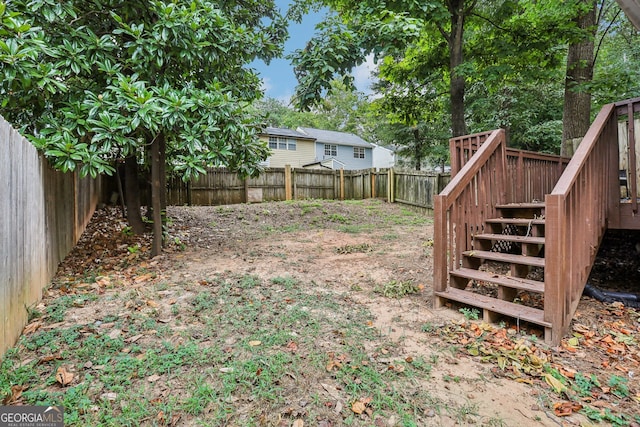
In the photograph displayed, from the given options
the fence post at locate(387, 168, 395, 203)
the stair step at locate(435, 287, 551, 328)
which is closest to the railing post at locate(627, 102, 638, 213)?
the stair step at locate(435, 287, 551, 328)

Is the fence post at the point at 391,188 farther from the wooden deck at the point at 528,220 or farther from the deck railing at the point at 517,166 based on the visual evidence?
the wooden deck at the point at 528,220

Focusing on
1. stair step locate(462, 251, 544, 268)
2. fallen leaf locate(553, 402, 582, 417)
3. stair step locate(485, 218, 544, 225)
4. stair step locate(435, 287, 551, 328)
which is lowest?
fallen leaf locate(553, 402, 582, 417)

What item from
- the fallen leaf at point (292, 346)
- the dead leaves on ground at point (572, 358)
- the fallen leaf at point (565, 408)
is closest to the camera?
the fallen leaf at point (565, 408)

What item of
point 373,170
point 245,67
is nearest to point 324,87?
point 245,67

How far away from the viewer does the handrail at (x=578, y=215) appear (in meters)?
2.51

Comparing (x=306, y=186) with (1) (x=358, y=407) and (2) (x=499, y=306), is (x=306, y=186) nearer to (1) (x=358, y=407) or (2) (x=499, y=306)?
(2) (x=499, y=306)

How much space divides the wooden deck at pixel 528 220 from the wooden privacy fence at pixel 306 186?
567 centimetres

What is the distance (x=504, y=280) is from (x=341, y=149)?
75.0 feet

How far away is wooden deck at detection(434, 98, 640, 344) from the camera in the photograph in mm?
2568

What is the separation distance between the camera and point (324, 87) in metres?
6.09

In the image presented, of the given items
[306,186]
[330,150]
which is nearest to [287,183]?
[306,186]

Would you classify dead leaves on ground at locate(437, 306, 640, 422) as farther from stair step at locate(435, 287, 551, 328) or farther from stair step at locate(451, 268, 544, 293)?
stair step at locate(451, 268, 544, 293)

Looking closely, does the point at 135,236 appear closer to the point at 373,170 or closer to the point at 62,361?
the point at 62,361

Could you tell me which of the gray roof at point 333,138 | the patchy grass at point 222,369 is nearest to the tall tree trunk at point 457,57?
the patchy grass at point 222,369
